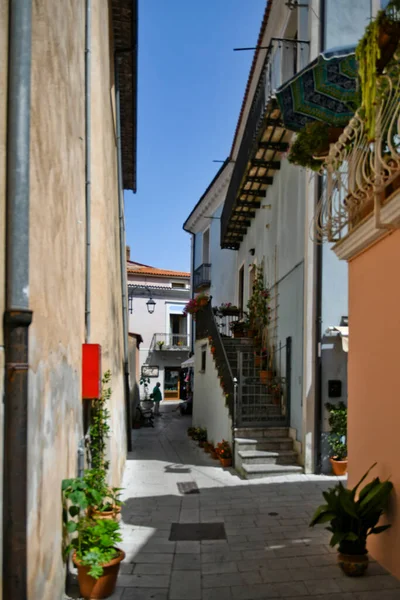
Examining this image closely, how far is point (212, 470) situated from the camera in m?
10.0

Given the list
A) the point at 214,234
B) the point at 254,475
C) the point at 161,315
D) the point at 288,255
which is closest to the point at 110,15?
the point at 288,255

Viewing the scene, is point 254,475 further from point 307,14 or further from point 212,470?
point 307,14

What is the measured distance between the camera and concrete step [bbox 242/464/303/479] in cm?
910

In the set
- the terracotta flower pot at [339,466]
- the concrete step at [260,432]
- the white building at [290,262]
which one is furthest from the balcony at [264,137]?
the terracotta flower pot at [339,466]

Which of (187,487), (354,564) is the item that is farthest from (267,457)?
(354,564)

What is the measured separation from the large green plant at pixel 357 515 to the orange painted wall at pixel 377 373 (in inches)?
4.8

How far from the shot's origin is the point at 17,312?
309 centimetres

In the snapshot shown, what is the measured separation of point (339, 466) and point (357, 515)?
14.8ft

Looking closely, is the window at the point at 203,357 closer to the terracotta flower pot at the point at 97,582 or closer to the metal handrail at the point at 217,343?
the metal handrail at the point at 217,343

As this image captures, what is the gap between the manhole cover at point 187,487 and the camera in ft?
27.5

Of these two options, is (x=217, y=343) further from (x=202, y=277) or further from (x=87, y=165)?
(x=202, y=277)

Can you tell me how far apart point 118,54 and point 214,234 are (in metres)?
12.7

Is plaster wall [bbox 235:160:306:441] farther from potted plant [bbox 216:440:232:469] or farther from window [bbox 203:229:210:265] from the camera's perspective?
window [bbox 203:229:210:265]

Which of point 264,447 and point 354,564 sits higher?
point 354,564
